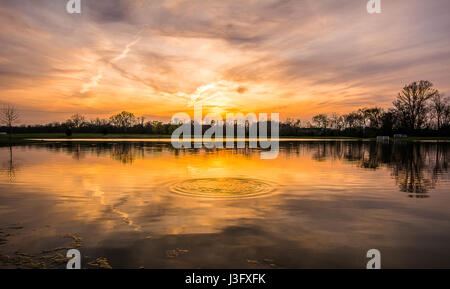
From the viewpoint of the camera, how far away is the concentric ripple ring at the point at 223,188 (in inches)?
419

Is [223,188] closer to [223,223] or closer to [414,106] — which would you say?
[223,223]

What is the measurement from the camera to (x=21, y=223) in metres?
7.21

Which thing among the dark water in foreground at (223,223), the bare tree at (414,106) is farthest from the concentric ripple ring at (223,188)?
the bare tree at (414,106)

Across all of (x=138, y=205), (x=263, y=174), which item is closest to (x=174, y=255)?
(x=138, y=205)

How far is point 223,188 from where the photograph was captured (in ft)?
38.8

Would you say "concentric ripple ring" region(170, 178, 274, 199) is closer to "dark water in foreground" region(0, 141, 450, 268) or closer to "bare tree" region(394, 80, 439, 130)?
"dark water in foreground" region(0, 141, 450, 268)

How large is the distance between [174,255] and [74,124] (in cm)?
15391

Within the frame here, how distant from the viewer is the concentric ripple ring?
1065 centimetres

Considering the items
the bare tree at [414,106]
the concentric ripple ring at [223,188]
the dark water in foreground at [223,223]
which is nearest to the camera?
the dark water in foreground at [223,223]

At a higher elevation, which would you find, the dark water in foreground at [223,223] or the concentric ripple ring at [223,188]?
the concentric ripple ring at [223,188]

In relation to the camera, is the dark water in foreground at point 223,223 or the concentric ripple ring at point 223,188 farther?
the concentric ripple ring at point 223,188

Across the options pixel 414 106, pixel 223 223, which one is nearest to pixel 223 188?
pixel 223 223

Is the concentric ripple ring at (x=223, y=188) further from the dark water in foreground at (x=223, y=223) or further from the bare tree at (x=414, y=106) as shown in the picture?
the bare tree at (x=414, y=106)
